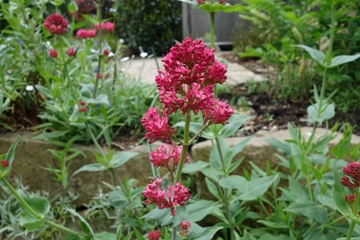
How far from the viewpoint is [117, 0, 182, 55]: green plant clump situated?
8.25 meters

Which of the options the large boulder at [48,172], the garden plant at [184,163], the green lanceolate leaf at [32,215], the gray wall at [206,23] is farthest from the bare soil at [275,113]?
the gray wall at [206,23]

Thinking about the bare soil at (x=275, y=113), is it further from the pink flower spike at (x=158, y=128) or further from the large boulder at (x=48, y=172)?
the pink flower spike at (x=158, y=128)

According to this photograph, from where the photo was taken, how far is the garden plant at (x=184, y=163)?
1087mm

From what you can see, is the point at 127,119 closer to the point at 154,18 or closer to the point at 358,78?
the point at 358,78

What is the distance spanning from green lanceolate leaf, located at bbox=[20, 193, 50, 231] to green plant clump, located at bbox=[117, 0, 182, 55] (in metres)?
6.80

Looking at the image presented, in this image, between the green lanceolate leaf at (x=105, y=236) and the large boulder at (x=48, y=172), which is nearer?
the green lanceolate leaf at (x=105, y=236)

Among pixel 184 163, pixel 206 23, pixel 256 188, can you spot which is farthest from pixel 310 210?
pixel 206 23

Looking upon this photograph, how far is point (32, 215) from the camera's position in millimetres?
1492

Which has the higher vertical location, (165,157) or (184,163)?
(165,157)

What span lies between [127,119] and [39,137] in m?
0.55

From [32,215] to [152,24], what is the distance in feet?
23.4

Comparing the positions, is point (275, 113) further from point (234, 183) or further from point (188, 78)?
point (188, 78)

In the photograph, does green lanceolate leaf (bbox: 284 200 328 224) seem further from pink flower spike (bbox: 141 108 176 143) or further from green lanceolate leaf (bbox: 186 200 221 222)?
pink flower spike (bbox: 141 108 176 143)

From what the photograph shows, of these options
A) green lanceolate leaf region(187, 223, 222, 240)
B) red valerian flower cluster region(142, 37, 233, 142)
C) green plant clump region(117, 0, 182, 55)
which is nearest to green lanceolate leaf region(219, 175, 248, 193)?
green lanceolate leaf region(187, 223, 222, 240)
